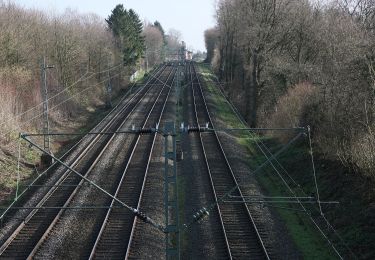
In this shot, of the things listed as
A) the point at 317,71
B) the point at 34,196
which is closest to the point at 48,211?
the point at 34,196

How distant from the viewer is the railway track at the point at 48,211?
1573 centimetres

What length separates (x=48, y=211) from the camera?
1916 centimetres

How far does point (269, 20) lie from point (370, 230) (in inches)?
1066

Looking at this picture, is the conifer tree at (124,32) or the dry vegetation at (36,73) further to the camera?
the conifer tree at (124,32)

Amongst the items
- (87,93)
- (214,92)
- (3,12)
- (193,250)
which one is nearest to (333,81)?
(193,250)

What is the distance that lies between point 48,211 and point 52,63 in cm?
3014

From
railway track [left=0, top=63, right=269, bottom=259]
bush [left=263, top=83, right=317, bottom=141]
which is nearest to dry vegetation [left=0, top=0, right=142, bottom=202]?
railway track [left=0, top=63, right=269, bottom=259]

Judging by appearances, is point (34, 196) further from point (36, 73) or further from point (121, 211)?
point (36, 73)

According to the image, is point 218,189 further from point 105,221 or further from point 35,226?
point 35,226

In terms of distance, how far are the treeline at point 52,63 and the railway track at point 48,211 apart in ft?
12.2

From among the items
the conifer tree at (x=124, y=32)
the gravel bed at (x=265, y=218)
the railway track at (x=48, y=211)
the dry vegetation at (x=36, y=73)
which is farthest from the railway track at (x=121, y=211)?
the conifer tree at (x=124, y=32)

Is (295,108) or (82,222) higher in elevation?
(295,108)

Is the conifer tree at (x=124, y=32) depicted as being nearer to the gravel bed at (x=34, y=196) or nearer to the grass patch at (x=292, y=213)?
the grass patch at (x=292, y=213)

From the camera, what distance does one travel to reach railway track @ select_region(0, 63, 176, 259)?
619 inches
